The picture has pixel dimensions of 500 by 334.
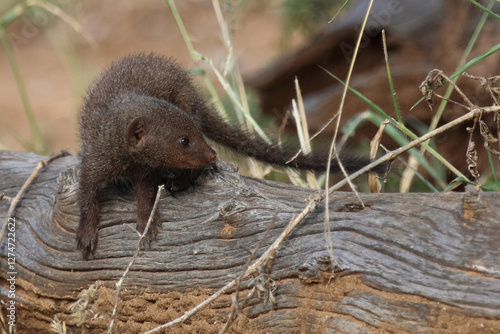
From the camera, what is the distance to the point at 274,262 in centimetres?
225

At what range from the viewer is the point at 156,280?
2.52 m

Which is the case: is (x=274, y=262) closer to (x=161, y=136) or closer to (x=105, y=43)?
(x=161, y=136)

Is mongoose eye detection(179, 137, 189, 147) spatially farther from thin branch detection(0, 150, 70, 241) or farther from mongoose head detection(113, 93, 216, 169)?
thin branch detection(0, 150, 70, 241)

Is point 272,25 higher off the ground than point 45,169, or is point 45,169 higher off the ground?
point 272,25

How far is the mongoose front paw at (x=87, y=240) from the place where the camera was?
107 inches

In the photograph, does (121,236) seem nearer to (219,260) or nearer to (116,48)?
(219,260)

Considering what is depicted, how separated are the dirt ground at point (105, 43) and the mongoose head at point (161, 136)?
527 centimetres

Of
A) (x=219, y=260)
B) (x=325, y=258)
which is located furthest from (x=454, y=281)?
(x=219, y=260)

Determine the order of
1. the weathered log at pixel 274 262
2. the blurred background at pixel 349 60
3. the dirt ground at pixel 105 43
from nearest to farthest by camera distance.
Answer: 1. the weathered log at pixel 274 262
2. the blurred background at pixel 349 60
3. the dirt ground at pixel 105 43

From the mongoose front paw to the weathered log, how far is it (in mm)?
36

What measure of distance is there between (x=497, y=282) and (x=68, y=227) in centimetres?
193

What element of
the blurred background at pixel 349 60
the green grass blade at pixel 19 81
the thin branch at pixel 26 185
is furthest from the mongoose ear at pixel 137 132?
the green grass blade at pixel 19 81

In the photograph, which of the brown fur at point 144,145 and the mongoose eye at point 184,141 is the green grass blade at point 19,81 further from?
the mongoose eye at point 184,141

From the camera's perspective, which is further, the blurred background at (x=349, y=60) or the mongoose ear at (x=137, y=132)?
the blurred background at (x=349, y=60)
